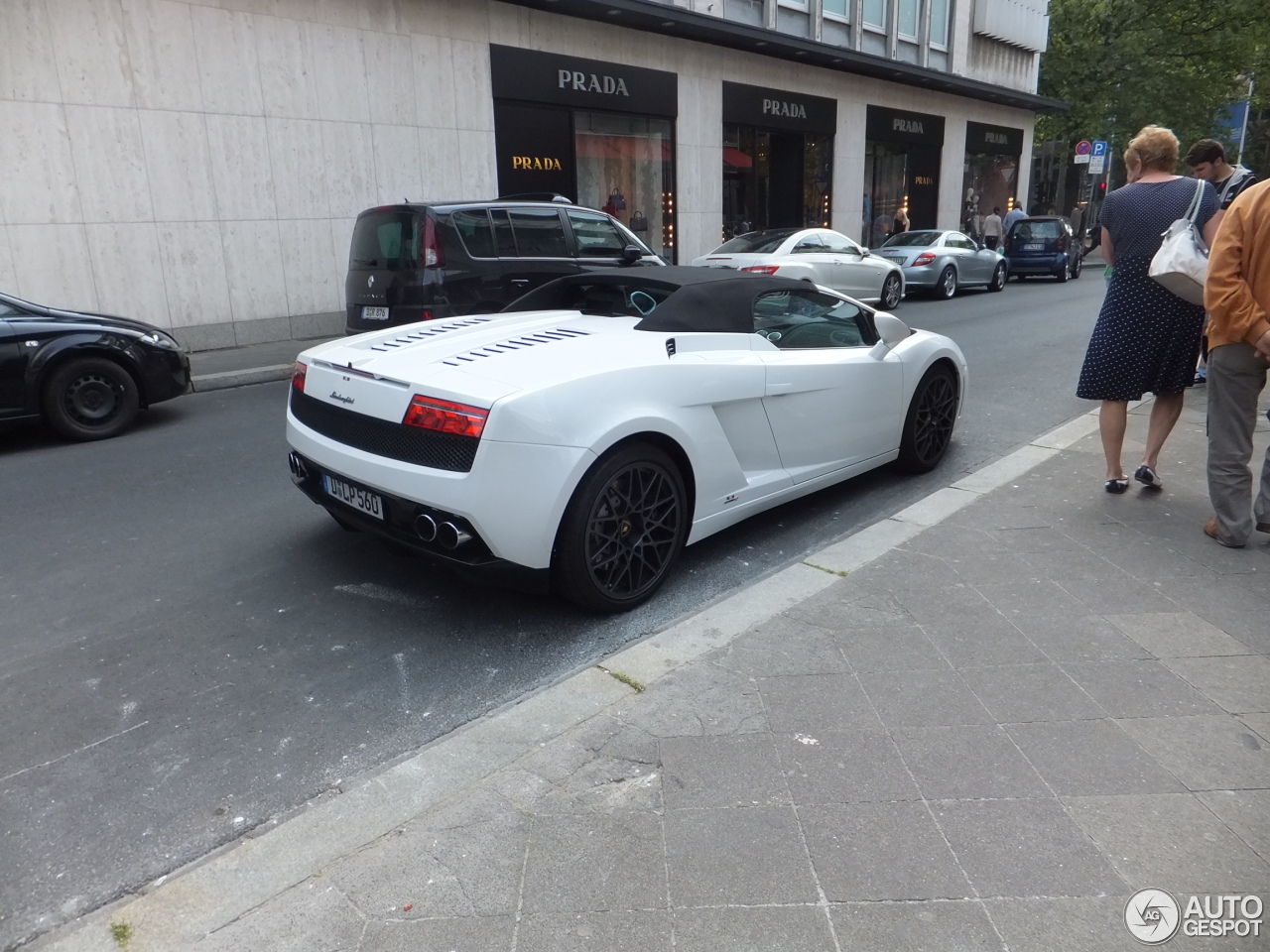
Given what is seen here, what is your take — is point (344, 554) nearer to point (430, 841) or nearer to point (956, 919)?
point (430, 841)

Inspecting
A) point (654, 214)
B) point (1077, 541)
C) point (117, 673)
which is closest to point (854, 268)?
point (654, 214)

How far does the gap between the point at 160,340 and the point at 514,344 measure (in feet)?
17.0

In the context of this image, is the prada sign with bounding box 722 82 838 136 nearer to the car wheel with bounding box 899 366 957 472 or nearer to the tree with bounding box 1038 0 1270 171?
the car wheel with bounding box 899 366 957 472

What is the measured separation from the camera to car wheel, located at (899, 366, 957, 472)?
18.6 feet

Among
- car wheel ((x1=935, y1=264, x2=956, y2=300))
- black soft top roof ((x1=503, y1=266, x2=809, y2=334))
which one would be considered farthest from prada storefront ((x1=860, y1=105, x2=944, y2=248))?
black soft top roof ((x1=503, y1=266, x2=809, y2=334))

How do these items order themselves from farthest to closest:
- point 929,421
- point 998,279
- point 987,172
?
point 987,172, point 998,279, point 929,421

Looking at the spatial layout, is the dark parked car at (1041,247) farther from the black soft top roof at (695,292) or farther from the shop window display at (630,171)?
the black soft top roof at (695,292)

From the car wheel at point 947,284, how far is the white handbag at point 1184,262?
45.4ft

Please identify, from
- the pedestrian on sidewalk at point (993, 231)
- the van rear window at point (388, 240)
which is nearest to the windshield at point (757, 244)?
the van rear window at point (388, 240)

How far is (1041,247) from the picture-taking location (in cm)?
2197

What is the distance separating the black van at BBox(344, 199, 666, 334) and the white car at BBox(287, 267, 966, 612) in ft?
13.9

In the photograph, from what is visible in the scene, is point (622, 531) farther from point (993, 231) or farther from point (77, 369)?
point (993, 231)

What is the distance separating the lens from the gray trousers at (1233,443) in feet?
14.3

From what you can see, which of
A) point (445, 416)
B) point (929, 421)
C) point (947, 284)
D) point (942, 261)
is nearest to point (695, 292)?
point (445, 416)
